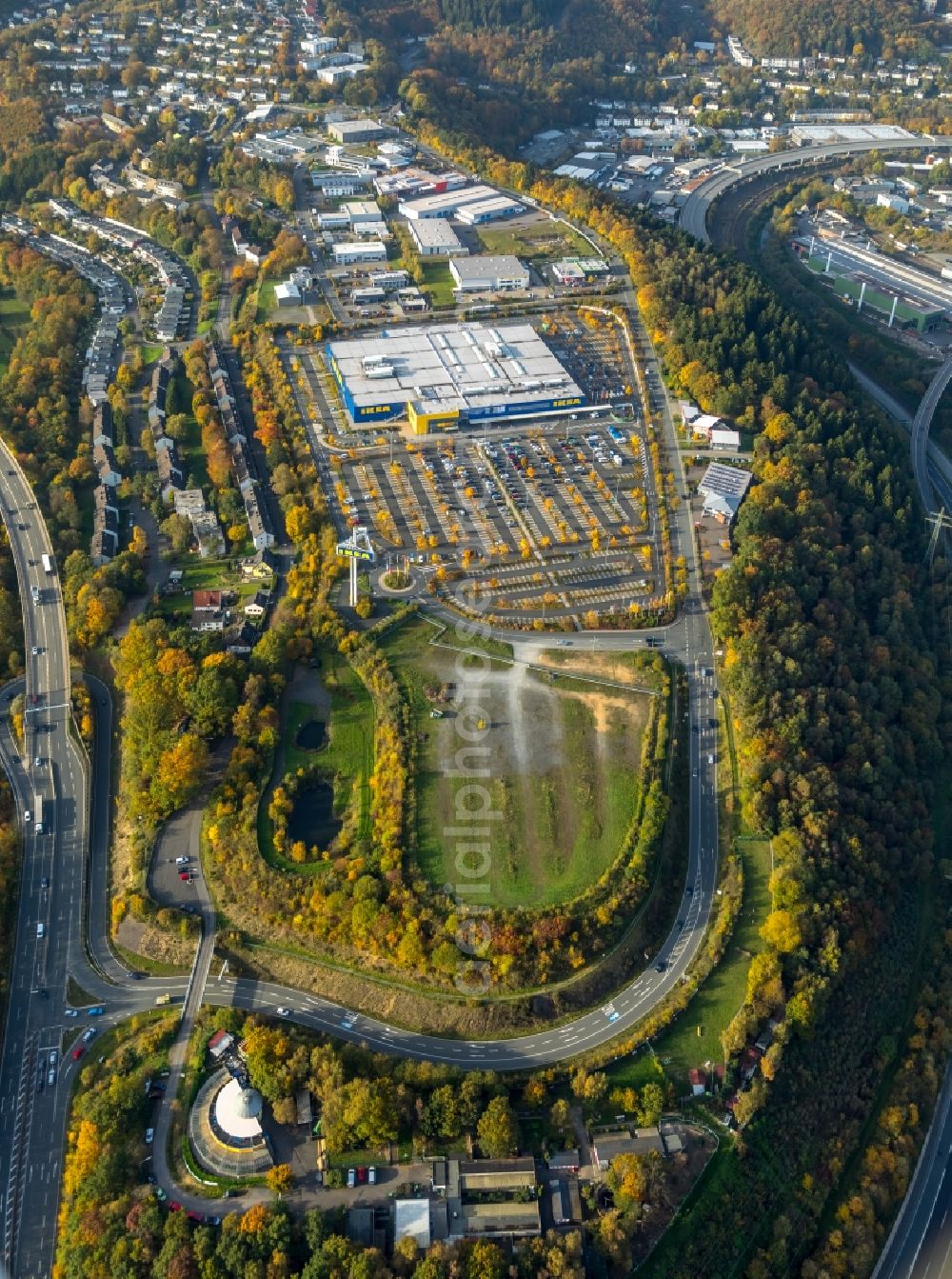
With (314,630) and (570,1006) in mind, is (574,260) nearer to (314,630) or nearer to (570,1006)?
(314,630)

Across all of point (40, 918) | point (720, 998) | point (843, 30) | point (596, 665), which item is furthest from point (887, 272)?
point (40, 918)

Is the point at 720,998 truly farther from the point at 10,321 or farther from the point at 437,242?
the point at 10,321

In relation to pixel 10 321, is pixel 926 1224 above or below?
below

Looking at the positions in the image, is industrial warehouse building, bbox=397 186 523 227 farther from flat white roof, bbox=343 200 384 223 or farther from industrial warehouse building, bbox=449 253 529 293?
industrial warehouse building, bbox=449 253 529 293

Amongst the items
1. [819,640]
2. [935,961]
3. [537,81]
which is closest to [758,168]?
[537,81]

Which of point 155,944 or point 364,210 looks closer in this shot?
point 155,944

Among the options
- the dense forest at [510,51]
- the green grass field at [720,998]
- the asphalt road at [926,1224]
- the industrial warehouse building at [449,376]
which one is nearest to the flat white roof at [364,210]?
the industrial warehouse building at [449,376]
